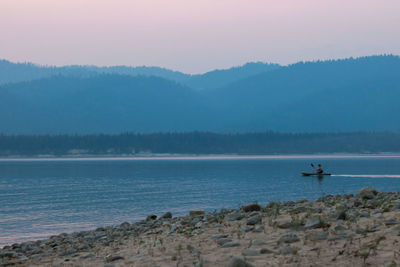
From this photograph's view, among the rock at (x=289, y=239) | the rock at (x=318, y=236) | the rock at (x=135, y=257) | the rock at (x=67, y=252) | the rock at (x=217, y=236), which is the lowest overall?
the rock at (x=67, y=252)

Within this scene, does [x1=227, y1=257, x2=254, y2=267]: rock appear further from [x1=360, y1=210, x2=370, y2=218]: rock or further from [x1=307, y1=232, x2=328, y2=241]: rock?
[x1=360, y1=210, x2=370, y2=218]: rock

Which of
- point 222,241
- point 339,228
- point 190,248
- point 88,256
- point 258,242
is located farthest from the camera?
point 88,256

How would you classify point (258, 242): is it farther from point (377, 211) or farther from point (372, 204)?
point (372, 204)

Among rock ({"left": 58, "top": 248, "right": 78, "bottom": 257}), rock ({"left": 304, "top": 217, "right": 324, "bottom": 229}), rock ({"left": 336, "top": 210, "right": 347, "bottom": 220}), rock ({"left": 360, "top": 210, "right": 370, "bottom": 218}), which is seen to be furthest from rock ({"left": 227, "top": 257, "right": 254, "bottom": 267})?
rock ({"left": 58, "top": 248, "right": 78, "bottom": 257})

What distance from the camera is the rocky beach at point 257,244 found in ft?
46.5

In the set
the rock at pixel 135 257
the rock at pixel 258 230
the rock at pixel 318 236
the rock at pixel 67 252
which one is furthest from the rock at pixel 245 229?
the rock at pixel 67 252

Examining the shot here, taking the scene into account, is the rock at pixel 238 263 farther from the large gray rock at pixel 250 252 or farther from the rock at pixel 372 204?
the rock at pixel 372 204

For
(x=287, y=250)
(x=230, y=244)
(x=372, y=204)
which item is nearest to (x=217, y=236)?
(x=230, y=244)

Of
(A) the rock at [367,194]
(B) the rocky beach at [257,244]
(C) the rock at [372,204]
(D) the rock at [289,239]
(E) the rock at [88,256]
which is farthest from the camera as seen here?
(A) the rock at [367,194]

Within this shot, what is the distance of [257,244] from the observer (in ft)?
53.9

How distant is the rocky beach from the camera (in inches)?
558

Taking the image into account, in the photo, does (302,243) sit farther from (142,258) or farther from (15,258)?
(15,258)

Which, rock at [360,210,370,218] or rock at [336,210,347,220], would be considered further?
rock at [360,210,370,218]

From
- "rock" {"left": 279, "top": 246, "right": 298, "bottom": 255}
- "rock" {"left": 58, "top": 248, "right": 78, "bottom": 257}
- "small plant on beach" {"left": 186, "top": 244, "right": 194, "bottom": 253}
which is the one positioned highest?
"rock" {"left": 279, "top": 246, "right": 298, "bottom": 255}
